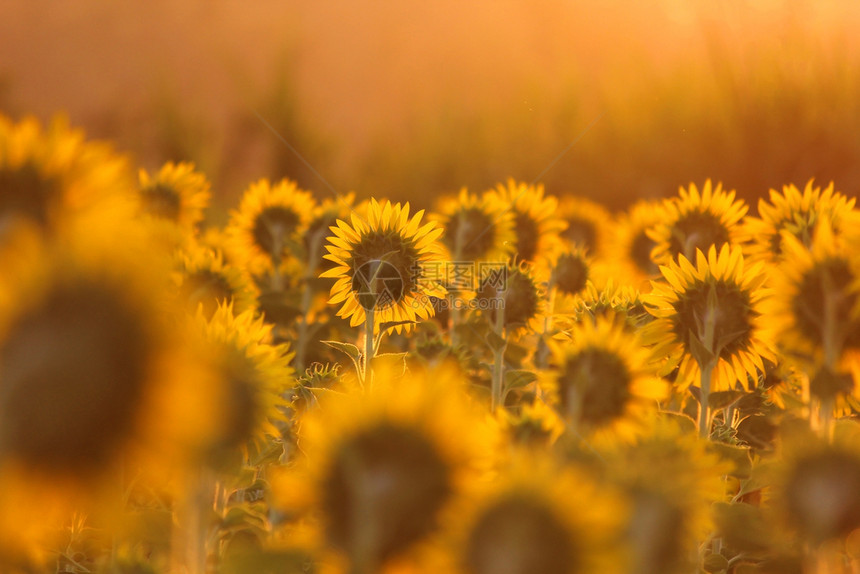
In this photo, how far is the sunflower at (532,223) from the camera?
2.21 meters

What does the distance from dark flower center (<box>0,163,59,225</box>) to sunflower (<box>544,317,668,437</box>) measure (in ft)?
1.92

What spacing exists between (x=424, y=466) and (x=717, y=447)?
0.64 metres

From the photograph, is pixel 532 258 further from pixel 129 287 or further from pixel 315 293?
pixel 129 287

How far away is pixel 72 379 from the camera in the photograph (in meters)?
0.33

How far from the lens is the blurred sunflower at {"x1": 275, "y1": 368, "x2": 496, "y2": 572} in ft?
1.27

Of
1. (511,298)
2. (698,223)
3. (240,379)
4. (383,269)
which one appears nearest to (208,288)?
(383,269)

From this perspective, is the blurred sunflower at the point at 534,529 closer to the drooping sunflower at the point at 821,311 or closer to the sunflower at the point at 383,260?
the drooping sunflower at the point at 821,311

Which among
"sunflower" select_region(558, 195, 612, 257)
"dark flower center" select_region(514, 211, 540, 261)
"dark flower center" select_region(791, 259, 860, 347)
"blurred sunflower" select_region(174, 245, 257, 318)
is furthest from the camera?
"sunflower" select_region(558, 195, 612, 257)

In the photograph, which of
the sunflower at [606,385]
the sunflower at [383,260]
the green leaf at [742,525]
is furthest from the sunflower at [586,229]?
the green leaf at [742,525]

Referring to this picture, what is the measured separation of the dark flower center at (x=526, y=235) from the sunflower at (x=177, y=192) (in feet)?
3.22

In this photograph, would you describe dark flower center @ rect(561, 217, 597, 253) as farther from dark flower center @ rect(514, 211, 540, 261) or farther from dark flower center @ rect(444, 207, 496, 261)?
dark flower center @ rect(444, 207, 496, 261)

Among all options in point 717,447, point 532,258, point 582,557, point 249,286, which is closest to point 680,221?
point 532,258

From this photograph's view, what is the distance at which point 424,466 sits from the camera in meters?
0.42

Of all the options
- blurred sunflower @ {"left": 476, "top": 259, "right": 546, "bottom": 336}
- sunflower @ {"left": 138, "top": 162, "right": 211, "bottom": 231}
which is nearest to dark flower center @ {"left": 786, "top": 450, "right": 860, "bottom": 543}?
blurred sunflower @ {"left": 476, "top": 259, "right": 546, "bottom": 336}
